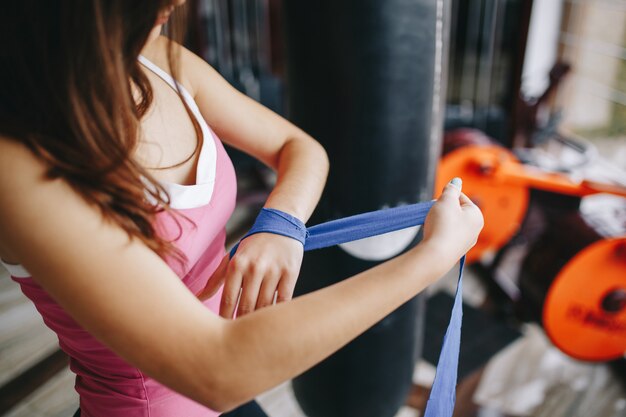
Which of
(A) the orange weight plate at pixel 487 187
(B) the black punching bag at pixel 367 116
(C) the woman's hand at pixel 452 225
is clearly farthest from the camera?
(A) the orange weight plate at pixel 487 187

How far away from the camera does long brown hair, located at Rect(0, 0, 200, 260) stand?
1.62 feet

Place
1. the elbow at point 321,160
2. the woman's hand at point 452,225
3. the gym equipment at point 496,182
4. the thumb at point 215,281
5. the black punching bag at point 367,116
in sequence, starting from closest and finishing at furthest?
the woman's hand at point 452,225 → the thumb at point 215,281 → the elbow at point 321,160 → the black punching bag at point 367,116 → the gym equipment at point 496,182

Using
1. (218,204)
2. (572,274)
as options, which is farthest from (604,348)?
(218,204)

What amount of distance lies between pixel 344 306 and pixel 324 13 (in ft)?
2.54

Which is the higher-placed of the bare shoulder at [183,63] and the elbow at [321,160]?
the bare shoulder at [183,63]

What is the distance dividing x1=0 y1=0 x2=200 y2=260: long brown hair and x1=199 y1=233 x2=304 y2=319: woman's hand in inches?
5.5

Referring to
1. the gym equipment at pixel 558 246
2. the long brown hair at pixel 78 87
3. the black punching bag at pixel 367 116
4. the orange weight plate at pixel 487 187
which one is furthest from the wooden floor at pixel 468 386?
the long brown hair at pixel 78 87

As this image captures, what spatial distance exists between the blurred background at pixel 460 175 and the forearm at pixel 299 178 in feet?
0.88

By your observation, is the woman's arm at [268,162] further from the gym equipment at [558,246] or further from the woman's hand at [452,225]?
the gym equipment at [558,246]

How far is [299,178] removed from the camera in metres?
0.84

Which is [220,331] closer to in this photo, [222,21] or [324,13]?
[324,13]

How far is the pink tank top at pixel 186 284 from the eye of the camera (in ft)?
2.22

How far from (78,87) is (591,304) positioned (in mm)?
2023

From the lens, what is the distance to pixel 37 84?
1.65ft
